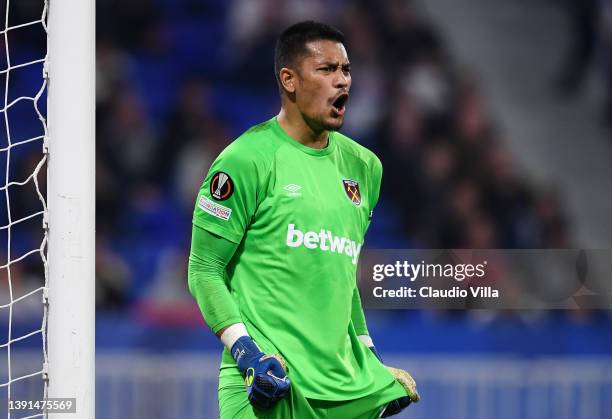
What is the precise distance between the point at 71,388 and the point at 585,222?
14.0 ft

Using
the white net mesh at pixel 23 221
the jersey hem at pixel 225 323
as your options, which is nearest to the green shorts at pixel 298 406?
the jersey hem at pixel 225 323

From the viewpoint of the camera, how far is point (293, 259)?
8.02 feet

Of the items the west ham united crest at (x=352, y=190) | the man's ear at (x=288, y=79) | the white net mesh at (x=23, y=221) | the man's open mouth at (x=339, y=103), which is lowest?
the west ham united crest at (x=352, y=190)

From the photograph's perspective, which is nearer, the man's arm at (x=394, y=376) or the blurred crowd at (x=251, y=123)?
the man's arm at (x=394, y=376)

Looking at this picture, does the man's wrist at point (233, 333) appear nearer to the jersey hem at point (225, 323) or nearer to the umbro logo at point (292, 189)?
the jersey hem at point (225, 323)

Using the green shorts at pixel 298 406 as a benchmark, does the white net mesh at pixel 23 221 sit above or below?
above

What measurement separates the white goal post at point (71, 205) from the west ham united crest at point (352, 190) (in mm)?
608

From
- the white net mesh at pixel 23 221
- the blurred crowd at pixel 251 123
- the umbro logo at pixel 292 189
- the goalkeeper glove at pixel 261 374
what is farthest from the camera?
the blurred crowd at pixel 251 123

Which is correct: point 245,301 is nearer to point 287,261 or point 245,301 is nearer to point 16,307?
point 287,261

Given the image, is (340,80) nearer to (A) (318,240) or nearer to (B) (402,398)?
(A) (318,240)

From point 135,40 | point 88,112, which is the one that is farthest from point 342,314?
point 135,40

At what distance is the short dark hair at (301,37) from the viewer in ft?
8.45

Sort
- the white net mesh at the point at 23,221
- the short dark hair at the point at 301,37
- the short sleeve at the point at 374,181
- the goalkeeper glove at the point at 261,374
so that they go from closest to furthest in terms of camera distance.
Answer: the goalkeeper glove at the point at 261,374, the short dark hair at the point at 301,37, the short sleeve at the point at 374,181, the white net mesh at the point at 23,221

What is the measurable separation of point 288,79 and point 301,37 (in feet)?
0.35
